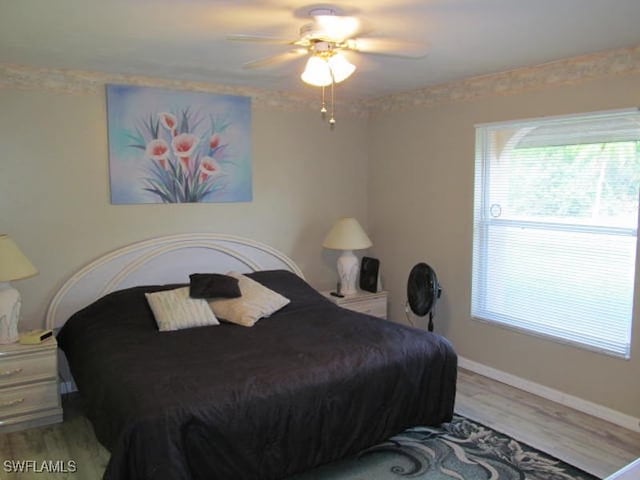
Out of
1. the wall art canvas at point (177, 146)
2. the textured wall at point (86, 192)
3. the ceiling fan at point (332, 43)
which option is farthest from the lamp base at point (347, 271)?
the ceiling fan at point (332, 43)

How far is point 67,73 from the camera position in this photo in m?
3.67

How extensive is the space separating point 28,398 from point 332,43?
2762 mm

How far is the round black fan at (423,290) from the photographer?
4047mm

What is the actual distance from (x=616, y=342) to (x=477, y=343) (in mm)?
1094

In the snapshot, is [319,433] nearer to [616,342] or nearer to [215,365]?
[215,365]

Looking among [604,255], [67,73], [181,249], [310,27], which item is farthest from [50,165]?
[604,255]

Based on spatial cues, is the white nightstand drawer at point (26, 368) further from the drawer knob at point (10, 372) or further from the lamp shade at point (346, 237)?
the lamp shade at point (346, 237)

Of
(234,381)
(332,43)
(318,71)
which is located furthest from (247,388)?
(332,43)

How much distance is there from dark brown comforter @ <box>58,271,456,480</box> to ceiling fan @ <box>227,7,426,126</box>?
4.32 ft

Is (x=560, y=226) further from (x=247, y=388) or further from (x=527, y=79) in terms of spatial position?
(x=247, y=388)

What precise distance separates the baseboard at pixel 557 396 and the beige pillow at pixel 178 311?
2.13 metres

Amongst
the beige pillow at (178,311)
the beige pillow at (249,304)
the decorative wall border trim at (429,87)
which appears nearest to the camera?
the decorative wall border trim at (429,87)

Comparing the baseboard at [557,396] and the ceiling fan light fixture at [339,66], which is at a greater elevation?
the ceiling fan light fixture at [339,66]

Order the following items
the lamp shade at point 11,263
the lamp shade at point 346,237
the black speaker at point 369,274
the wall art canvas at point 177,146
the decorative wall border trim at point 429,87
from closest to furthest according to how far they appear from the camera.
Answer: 1. the lamp shade at point 11,263
2. the decorative wall border trim at point 429,87
3. the wall art canvas at point 177,146
4. the lamp shade at point 346,237
5. the black speaker at point 369,274
